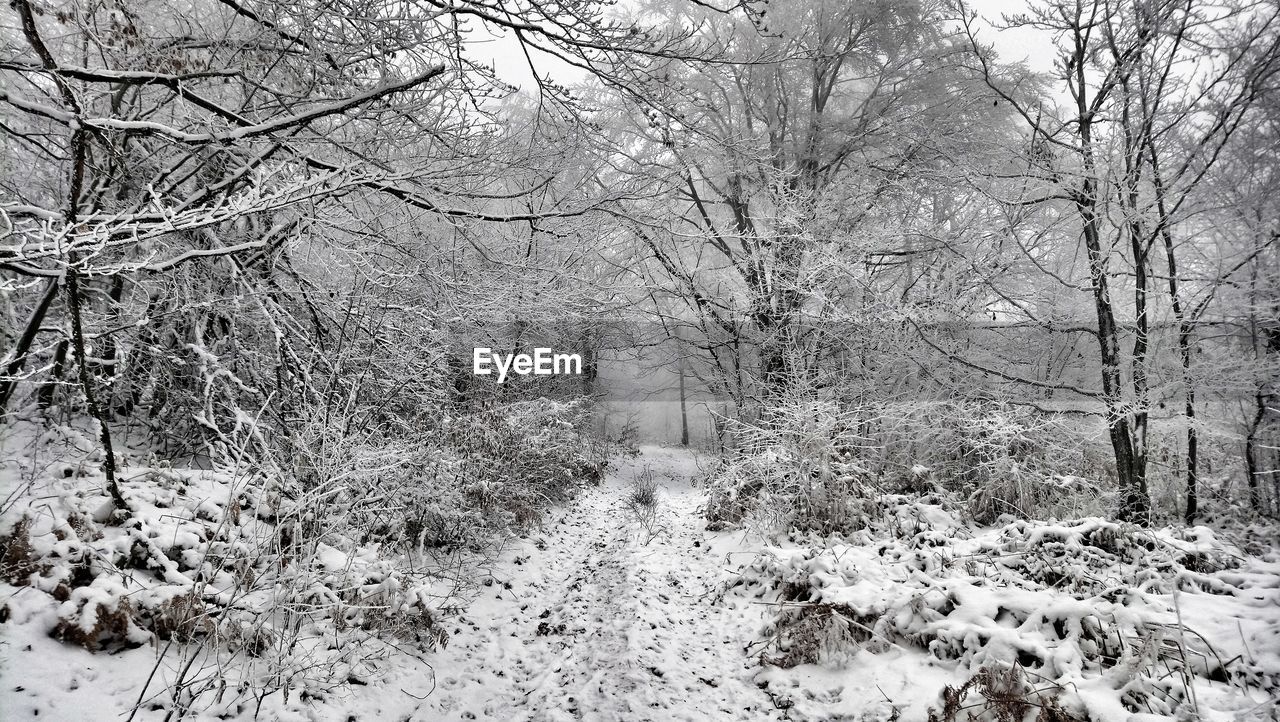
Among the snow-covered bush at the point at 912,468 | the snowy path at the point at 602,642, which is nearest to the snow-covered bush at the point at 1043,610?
the snowy path at the point at 602,642

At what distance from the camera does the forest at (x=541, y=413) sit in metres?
2.72

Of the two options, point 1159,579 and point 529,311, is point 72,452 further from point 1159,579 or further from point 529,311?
point 1159,579

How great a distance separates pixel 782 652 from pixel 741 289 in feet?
20.5

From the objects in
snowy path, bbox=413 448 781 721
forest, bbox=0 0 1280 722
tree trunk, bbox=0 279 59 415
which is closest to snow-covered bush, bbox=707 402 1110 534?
forest, bbox=0 0 1280 722

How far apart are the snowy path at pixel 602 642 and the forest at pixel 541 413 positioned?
41 millimetres

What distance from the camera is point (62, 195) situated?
12.9 feet

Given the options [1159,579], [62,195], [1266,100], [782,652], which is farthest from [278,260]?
[1266,100]

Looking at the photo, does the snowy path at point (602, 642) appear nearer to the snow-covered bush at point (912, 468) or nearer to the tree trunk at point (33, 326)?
the snow-covered bush at point (912, 468)

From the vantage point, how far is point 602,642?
13.4ft

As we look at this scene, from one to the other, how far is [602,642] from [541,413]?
486 centimetres

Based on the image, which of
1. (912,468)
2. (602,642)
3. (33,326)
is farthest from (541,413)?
(33,326)

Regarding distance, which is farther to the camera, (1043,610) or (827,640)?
(827,640)

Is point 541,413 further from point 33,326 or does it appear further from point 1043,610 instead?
point 1043,610

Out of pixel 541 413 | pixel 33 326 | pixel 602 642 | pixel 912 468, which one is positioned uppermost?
pixel 33 326
